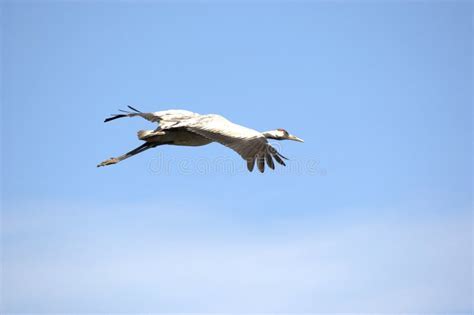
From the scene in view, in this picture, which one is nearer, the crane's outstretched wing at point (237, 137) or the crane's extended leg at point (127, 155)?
the crane's outstretched wing at point (237, 137)

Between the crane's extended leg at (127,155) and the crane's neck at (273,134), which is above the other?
the crane's neck at (273,134)

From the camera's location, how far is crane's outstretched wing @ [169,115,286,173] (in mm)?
18516

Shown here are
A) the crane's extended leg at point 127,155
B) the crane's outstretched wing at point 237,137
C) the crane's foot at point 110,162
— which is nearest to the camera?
the crane's outstretched wing at point 237,137

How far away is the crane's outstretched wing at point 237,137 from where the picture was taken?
18516 mm

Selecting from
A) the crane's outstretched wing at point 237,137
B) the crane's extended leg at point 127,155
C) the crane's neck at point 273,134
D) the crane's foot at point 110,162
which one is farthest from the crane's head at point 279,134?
the crane's foot at point 110,162

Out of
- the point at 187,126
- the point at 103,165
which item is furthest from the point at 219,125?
the point at 103,165

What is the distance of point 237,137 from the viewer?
19703mm

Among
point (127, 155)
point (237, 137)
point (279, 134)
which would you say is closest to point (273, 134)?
point (279, 134)

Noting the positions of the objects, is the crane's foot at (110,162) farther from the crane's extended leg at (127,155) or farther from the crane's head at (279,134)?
the crane's head at (279,134)

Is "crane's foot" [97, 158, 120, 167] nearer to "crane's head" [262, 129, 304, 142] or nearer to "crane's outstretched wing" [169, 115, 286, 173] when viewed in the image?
"crane's outstretched wing" [169, 115, 286, 173]

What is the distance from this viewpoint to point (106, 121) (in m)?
21.8

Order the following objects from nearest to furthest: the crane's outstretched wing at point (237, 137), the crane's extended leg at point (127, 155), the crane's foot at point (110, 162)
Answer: the crane's outstretched wing at point (237, 137) → the crane's extended leg at point (127, 155) → the crane's foot at point (110, 162)

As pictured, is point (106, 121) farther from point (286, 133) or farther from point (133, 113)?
point (286, 133)

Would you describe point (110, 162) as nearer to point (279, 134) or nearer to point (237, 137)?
point (279, 134)
